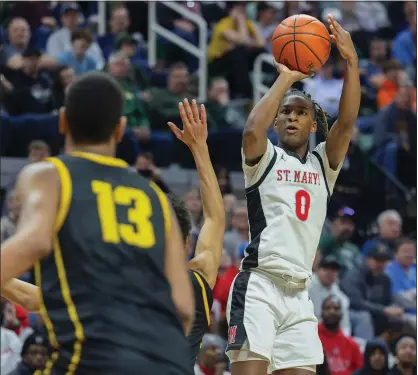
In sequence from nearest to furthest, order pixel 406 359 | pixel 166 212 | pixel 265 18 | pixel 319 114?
pixel 166 212, pixel 319 114, pixel 406 359, pixel 265 18

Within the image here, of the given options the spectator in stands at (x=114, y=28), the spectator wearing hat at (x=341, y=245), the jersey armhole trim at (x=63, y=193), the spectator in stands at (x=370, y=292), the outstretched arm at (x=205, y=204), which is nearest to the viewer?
the jersey armhole trim at (x=63, y=193)

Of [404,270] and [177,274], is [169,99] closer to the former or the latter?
[404,270]

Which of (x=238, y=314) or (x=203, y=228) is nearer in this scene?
(x=203, y=228)

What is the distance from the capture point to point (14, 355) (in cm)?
991

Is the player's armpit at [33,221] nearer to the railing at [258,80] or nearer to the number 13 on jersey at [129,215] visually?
the number 13 on jersey at [129,215]

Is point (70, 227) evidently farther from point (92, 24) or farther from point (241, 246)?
point (92, 24)

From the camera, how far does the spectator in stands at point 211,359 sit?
10.1m

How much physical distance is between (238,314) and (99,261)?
8.40 ft

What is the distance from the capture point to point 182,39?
15.9m

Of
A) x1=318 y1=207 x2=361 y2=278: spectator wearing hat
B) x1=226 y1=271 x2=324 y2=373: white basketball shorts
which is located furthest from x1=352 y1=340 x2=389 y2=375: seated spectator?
x1=226 y1=271 x2=324 y2=373: white basketball shorts

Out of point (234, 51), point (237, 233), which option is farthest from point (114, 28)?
point (237, 233)

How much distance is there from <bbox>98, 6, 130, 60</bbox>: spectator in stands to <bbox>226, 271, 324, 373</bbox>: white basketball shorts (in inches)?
362

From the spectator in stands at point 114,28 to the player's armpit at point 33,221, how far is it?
37.5 feet

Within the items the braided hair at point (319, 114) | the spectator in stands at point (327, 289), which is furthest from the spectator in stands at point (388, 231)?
the braided hair at point (319, 114)
